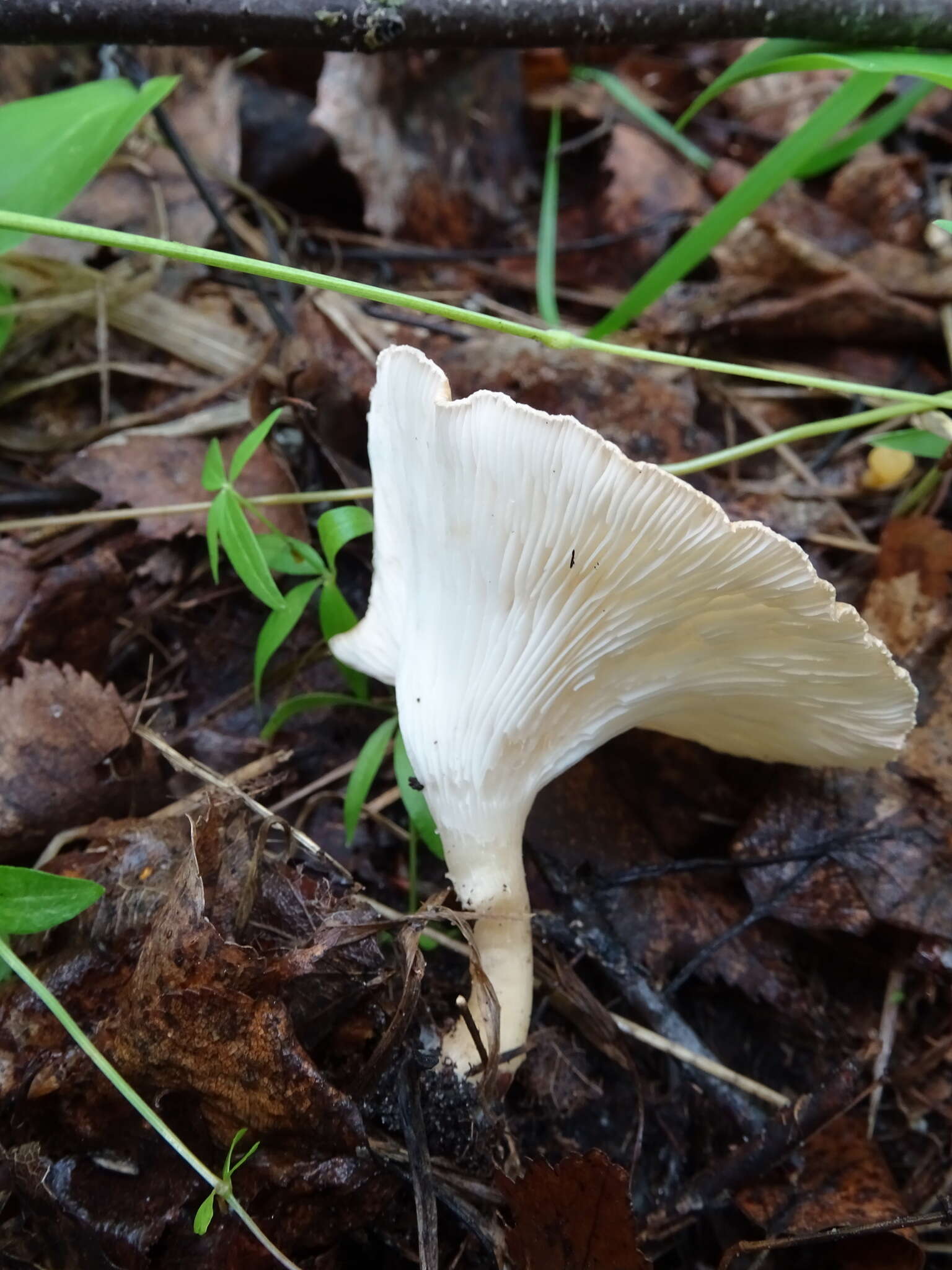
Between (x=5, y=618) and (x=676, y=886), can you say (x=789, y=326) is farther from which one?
(x=5, y=618)

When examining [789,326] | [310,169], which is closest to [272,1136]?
[789,326]

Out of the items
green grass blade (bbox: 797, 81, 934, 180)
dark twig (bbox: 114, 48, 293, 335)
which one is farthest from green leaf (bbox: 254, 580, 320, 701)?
green grass blade (bbox: 797, 81, 934, 180)

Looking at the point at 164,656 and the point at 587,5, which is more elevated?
the point at 587,5

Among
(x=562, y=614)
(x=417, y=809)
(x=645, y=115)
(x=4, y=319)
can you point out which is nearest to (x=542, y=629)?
(x=562, y=614)

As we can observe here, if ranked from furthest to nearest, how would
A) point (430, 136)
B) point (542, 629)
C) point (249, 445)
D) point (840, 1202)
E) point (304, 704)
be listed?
point (430, 136) < point (304, 704) < point (249, 445) < point (840, 1202) < point (542, 629)

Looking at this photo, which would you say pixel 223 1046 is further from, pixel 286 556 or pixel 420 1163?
pixel 286 556

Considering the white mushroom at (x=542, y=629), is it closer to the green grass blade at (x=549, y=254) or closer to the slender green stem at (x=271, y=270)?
the slender green stem at (x=271, y=270)

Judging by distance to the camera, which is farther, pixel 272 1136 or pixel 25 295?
pixel 25 295

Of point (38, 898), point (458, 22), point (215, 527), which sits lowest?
point (38, 898)
